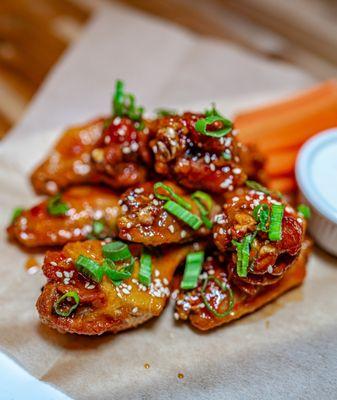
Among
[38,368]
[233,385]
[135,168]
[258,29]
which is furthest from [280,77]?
[38,368]

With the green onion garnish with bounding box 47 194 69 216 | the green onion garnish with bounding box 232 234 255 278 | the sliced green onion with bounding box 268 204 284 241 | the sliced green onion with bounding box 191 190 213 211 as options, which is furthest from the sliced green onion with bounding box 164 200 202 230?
the green onion garnish with bounding box 47 194 69 216

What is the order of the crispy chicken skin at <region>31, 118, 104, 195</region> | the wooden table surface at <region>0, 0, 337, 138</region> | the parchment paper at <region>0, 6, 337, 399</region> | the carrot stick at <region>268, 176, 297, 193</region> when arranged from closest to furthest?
the parchment paper at <region>0, 6, 337, 399</region>, the crispy chicken skin at <region>31, 118, 104, 195</region>, the carrot stick at <region>268, 176, 297, 193</region>, the wooden table surface at <region>0, 0, 337, 138</region>

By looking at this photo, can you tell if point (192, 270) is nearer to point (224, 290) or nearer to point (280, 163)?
point (224, 290)

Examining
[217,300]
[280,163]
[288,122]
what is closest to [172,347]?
[217,300]

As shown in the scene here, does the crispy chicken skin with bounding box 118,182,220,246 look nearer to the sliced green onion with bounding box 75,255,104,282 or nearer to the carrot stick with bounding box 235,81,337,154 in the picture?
the sliced green onion with bounding box 75,255,104,282

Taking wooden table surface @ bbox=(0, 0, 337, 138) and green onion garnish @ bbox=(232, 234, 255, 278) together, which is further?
wooden table surface @ bbox=(0, 0, 337, 138)

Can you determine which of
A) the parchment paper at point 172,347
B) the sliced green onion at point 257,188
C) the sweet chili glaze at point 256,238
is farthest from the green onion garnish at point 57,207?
the sliced green onion at point 257,188

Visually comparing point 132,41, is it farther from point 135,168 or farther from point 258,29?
point 135,168
